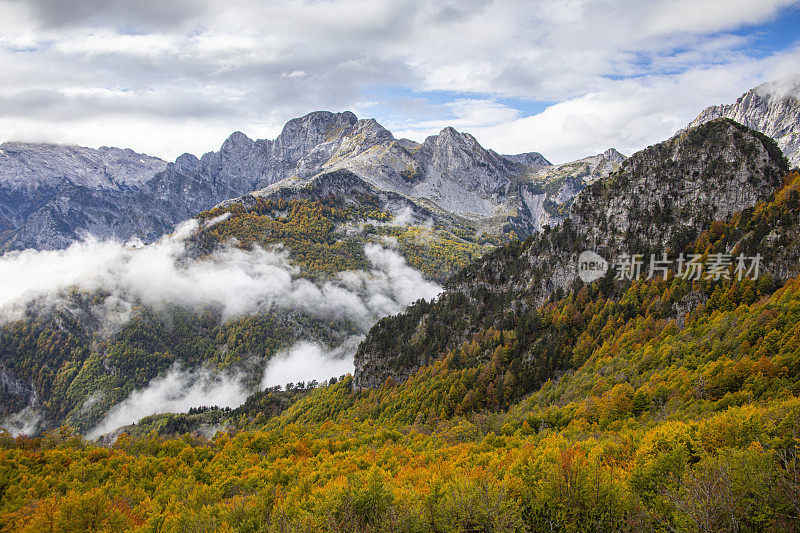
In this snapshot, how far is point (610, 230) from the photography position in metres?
128

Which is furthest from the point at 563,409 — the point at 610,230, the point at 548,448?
the point at 610,230

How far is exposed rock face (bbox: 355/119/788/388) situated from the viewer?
340 ft

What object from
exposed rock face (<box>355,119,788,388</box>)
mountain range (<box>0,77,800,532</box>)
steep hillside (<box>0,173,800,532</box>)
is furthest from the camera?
exposed rock face (<box>355,119,788,388</box>)

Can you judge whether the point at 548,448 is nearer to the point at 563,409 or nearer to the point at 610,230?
the point at 563,409

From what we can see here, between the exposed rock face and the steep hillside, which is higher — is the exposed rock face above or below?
above

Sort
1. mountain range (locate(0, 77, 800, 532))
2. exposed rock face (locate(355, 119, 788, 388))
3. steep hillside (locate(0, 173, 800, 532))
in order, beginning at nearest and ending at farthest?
steep hillside (locate(0, 173, 800, 532)) → mountain range (locate(0, 77, 800, 532)) → exposed rock face (locate(355, 119, 788, 388))

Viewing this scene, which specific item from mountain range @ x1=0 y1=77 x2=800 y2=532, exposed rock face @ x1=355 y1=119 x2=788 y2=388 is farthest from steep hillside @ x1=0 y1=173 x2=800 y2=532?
exposed rock face @ x1=355 y1=119 x2=788 y2=388

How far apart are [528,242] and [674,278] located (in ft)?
212

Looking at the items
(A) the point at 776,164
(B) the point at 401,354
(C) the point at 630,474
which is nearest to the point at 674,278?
(A) the point at 776,164

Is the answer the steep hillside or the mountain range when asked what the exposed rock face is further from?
the steep hillside

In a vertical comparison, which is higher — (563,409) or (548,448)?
(548,448)

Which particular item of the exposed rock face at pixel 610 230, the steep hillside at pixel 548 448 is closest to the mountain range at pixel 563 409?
the steep hillside at pixel 548 448

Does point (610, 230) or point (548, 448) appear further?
point (610, 230)

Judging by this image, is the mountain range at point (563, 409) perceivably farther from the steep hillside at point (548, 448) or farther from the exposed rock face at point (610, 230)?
the exposed rock face at point (610, 230)
